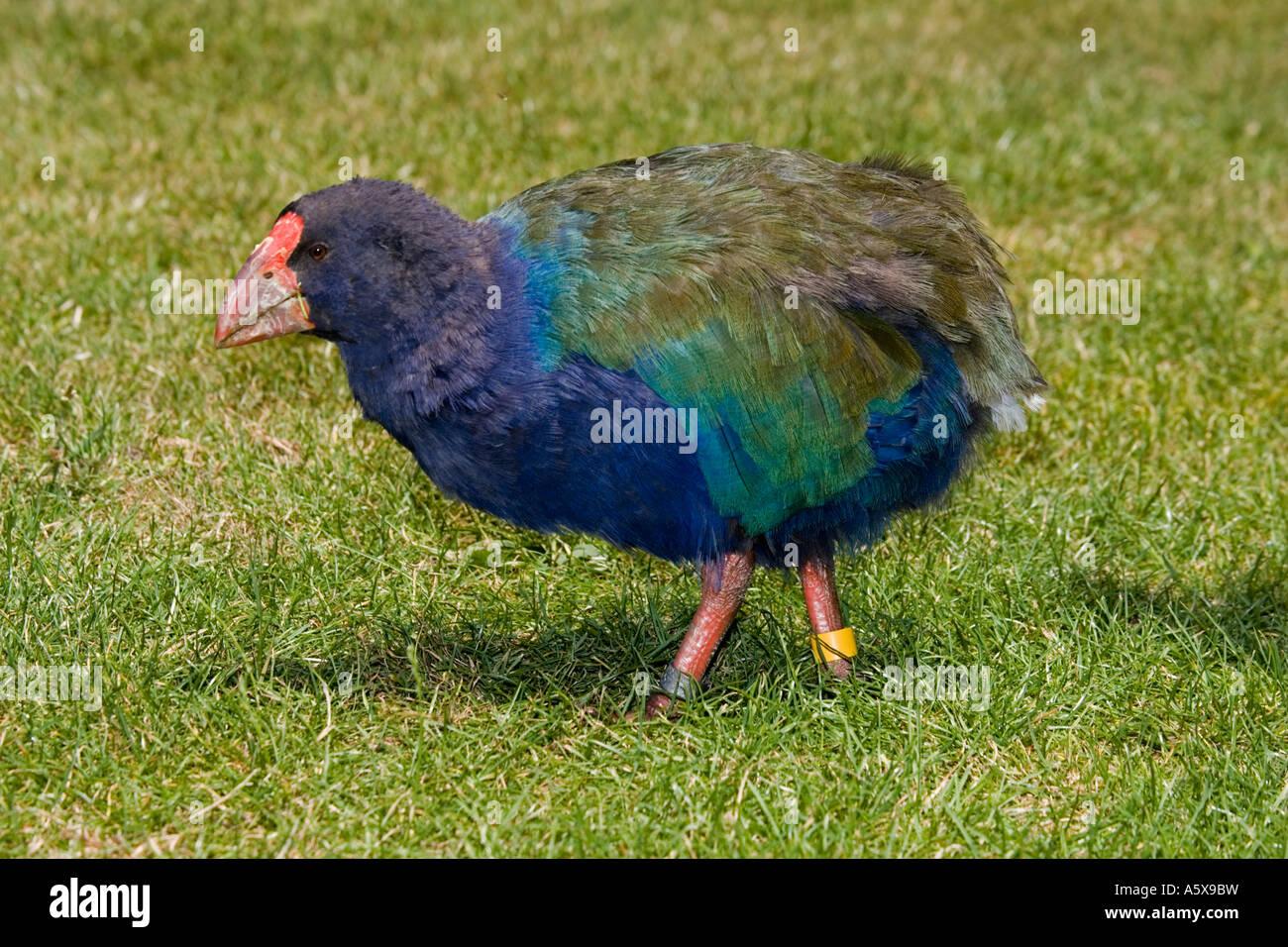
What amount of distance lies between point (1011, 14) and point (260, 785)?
7664 mm

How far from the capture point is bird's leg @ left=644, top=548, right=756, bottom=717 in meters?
3.42

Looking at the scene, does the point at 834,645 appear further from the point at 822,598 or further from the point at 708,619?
the point at 708,619

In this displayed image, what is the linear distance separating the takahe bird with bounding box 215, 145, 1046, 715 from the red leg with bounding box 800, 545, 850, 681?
0.16m

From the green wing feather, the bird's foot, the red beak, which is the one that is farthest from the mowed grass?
the red beak

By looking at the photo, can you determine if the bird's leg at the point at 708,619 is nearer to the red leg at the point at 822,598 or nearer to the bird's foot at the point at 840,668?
the red leg at the point at 822,598

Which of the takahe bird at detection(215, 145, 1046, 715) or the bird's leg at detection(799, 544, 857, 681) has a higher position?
the takahe bird at detection(215, 145, 1046, 715)

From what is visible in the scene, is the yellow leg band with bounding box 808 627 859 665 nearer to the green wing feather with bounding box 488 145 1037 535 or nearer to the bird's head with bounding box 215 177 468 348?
the green wing feather with bounding box 488 145 1037 535

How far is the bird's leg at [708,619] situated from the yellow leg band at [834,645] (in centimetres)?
22

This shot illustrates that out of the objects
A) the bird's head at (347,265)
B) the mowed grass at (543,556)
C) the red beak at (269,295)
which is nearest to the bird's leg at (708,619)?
the mowed grass at (543,556)

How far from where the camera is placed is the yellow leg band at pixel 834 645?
3.54 m

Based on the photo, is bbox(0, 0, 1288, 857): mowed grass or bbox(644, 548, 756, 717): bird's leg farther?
bbox(644, 548, 756, 717): bird's leg

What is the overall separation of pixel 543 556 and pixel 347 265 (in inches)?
49.7

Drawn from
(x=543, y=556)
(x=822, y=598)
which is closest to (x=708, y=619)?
(x=822, y=598)

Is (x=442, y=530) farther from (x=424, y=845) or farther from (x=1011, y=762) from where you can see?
A: (x=1011, y=762)
